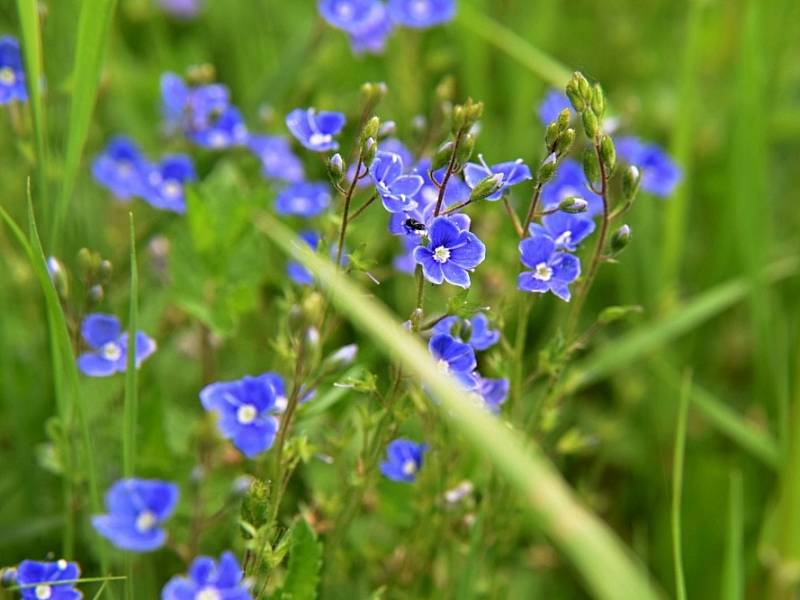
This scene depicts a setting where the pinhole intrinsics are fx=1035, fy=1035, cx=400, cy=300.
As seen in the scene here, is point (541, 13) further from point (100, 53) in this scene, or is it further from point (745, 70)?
point (100, 53)

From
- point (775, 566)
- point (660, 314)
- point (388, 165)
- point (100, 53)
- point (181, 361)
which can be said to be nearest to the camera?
point (388, 165)

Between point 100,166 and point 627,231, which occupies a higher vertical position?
point 100,166

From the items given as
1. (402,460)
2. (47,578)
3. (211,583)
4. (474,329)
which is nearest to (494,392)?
(474,329)

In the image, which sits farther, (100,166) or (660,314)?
(660,314)

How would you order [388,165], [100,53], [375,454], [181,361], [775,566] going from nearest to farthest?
[388,165] < [375,454] < [100,53] < [775,566] < [181,361]

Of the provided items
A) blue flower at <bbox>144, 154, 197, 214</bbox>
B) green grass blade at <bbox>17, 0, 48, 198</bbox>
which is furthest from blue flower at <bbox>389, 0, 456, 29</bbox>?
green grass blade at <bbox>17, 0, 48, 198</bbox>

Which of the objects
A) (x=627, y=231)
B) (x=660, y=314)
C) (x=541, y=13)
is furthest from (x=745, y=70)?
(x=627, y=231)

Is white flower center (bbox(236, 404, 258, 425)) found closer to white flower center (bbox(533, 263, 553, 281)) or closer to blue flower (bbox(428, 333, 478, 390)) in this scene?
blue flower (bbox(428, 333, 478, 390))

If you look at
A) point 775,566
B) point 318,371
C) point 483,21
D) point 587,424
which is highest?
point 483,21

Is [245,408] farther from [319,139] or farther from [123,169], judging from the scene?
[123,169]
